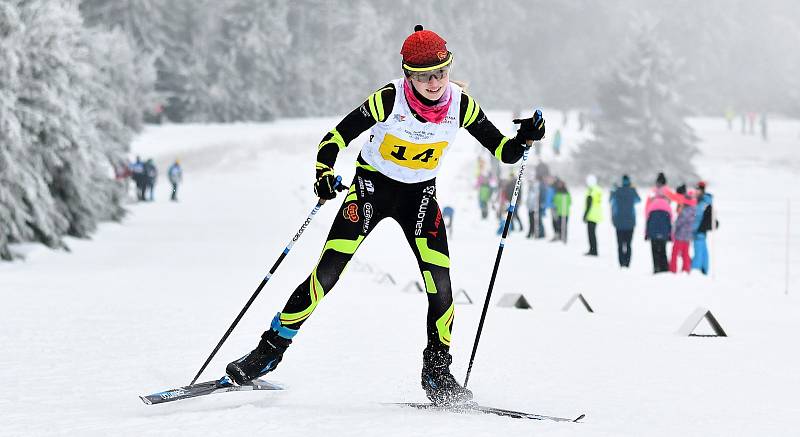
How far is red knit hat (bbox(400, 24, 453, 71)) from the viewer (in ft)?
16.6

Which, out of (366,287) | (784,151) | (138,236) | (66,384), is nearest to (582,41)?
(784,151)

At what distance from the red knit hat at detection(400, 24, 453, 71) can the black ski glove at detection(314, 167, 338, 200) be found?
691 millimetres

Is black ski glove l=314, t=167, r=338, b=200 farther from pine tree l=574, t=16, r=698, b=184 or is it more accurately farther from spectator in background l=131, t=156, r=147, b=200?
pine tree l=574, t=16, r=698, b=184

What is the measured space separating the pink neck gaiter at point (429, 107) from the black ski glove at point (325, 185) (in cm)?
56

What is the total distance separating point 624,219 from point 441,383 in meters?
11.7

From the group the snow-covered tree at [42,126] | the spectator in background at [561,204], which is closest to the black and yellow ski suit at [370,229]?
the snow-covered tree at [42,126]

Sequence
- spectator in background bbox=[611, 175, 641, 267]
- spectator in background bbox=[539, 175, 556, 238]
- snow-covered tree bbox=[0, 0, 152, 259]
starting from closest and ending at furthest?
snow-covered tree bbox=[0, 0, 152, 259] < spectator in background bbox=[611, 175, 641, 267] < spectator in background bbox=[539, 175, 556, 238]

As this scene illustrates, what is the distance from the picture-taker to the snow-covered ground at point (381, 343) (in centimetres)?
473

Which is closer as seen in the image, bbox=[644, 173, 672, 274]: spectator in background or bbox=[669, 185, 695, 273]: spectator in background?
bbox=[669, 185, 695, 273]: spectator in background

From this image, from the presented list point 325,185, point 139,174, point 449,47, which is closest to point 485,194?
point 139,174

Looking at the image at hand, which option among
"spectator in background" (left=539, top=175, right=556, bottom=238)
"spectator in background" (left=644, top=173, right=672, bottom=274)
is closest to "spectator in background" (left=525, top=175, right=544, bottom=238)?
"spectator in background" (left=539, top=175, right=556, bottom=238)

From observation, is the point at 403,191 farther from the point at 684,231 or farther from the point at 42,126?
the point at 42,126

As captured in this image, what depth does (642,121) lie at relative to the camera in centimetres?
5019

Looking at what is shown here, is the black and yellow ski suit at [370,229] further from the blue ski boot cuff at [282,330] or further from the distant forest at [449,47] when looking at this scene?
the distant forest at [449,47]
